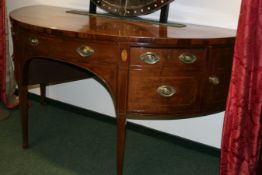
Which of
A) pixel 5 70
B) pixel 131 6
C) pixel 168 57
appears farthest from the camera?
pixel 5 70

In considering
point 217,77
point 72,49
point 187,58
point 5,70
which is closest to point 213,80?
point 217,77

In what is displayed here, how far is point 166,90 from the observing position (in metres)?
1.42

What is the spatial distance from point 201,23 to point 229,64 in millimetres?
393

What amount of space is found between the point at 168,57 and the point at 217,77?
0.80ft

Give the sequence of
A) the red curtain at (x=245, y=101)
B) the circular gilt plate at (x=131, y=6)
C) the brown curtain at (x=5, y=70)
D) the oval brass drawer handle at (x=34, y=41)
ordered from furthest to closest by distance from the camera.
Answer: the brown curtain at (x=5, y=70)
the circular gilt plate at (x=131, y=6)
the oval brass drawer handle at (x=34, y=41)
the red curtain at (x=245, y=101)

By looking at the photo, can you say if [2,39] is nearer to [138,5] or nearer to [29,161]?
[29,161]

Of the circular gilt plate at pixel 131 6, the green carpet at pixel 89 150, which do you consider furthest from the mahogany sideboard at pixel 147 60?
the green carpet at pixel 89 150

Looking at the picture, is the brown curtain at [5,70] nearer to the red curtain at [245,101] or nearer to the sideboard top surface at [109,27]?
the sideboard top surface at [109,27]

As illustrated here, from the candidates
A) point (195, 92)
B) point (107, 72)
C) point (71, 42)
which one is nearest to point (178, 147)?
point (195, 92)

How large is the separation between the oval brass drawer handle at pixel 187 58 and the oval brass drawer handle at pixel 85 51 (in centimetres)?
37

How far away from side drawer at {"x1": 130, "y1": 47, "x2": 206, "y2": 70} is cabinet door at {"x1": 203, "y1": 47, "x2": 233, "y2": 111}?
0.06 meters

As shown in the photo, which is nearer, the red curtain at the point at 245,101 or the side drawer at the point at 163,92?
the red curtain at the point at 245,101

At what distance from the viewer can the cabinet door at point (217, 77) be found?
4.68 ft

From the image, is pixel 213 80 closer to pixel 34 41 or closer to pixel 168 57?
pixel 168 57
